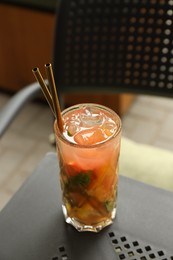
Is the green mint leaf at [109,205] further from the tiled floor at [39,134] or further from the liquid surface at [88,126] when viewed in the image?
the tiled floor at [39,134]

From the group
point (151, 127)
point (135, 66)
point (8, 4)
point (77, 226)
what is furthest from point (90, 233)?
point (8, 4)

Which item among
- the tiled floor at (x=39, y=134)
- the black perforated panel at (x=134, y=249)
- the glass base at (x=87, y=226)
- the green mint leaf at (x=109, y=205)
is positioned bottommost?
the tiled floor at (x=39, y=134)

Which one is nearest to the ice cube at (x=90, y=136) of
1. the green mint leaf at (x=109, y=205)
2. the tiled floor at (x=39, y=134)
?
the green mint leaf at (x=109, y=205)

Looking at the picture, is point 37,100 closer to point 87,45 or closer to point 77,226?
point 87,45

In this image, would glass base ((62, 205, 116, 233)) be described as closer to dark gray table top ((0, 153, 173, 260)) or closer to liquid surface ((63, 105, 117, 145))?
dark gray table top ((0, 153, 173, 260))

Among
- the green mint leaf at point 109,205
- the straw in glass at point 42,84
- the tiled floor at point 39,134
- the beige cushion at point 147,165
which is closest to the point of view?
the straw in glass at point 42,84

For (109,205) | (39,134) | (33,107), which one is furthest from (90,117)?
(33,107)
